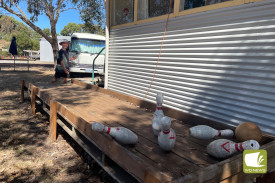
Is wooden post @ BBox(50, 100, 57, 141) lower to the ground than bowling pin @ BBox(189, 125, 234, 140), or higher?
lower

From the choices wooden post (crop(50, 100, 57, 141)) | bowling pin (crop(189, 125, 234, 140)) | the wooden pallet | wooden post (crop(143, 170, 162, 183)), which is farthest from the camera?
wooden post (crop(50, 100, 57, 141))

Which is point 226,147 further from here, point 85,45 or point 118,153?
point 85,45

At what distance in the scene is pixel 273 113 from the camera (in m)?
2.99

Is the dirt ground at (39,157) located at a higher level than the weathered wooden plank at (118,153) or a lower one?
lower

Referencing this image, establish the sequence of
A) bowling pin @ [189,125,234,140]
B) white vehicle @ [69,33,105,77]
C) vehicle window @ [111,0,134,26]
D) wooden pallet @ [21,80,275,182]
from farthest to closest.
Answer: white vehicle @ [69,33,105,77]
vehicle window @ [111,0,134,26]
bowling pin @ [189,125,234,140]
wooden pallet @ [21,80,275,182]

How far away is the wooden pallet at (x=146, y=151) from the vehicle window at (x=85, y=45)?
868 cm

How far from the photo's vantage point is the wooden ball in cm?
222

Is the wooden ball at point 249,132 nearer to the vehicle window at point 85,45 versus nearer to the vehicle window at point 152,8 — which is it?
the vehicle window at point 152,8

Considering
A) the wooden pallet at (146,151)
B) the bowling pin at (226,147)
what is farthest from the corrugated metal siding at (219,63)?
the bowling pin at (226,147)

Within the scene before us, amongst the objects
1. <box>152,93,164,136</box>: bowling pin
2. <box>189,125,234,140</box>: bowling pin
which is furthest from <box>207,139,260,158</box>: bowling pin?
<box>152,93,164,136</box>: bowling pin

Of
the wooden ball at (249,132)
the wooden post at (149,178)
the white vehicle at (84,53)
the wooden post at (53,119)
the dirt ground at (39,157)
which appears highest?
the white vehicle at (84,53)

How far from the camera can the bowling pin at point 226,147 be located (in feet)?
5.75

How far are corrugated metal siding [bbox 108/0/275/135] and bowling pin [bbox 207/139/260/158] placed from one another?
1.50m

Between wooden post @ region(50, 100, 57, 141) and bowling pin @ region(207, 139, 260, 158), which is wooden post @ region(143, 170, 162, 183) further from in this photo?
wooden post @ region(50, 100, 57, 141)
